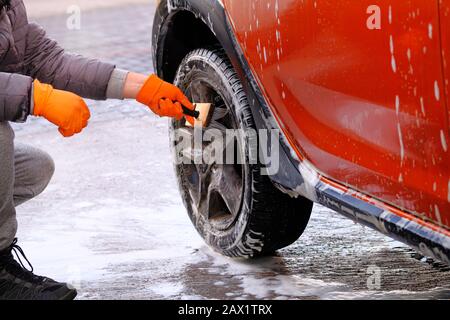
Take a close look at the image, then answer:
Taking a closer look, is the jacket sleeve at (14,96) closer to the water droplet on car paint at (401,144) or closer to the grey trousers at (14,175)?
the grey trousers at (14,175)

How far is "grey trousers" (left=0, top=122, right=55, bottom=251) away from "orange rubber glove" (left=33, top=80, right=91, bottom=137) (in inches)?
5.3

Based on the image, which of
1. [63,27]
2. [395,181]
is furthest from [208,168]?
[63,27]

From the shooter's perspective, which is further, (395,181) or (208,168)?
(208,168)

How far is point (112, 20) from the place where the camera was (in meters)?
8.65

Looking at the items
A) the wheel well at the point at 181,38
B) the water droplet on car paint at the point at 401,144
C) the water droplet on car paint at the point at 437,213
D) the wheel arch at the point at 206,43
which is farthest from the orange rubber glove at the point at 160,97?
the water droplet on car paint at the point at 437,213

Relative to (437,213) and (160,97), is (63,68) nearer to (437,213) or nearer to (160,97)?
(160,97)

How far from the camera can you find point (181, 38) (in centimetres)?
362

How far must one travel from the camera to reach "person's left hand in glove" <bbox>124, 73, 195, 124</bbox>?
10.5 ft

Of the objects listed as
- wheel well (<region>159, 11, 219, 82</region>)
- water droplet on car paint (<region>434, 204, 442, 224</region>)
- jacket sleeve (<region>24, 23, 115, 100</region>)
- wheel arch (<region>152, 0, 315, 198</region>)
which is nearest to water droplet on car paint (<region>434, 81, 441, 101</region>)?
water droplet on car paint (<region>434, 204, 442, 224</region>)

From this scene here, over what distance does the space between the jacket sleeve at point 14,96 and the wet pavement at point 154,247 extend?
0.71m

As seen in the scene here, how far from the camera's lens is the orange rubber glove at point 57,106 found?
116 inches

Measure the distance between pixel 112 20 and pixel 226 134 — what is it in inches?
221

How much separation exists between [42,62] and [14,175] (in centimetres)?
39
